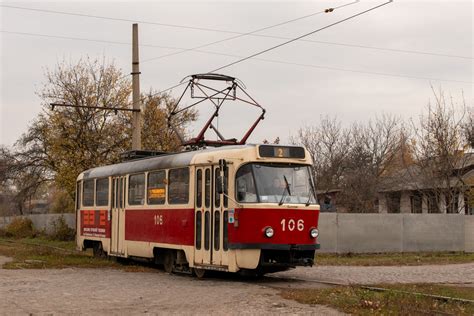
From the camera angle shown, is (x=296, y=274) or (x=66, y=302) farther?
(x=296, y=274)

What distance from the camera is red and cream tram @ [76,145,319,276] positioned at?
15.2m

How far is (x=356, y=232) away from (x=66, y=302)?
17507 millimetres

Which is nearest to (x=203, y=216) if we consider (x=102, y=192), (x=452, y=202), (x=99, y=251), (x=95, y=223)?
(x=102, y=192)

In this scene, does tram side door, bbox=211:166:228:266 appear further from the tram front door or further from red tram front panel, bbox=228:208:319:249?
red tram front panel, bbox=228:208:319:249

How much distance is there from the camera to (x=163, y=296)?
1300 centimetres

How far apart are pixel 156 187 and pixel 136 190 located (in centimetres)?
155

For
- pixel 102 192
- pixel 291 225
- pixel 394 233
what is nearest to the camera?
pixel 291 225

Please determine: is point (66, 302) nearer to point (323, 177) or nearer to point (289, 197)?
point (289, 197)

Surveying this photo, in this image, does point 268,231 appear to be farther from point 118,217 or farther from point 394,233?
point 394,233

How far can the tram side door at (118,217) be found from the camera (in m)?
21.0

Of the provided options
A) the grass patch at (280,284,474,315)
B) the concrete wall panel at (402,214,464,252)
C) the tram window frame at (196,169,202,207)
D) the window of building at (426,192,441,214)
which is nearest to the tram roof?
the tram window frame at (196,169,202,207)

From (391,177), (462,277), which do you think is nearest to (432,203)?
(391,177)

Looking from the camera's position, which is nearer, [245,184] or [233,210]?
[233,210]

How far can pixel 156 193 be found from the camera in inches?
739
